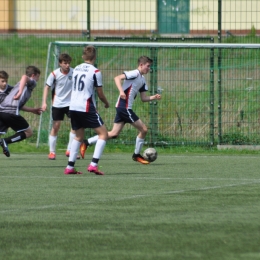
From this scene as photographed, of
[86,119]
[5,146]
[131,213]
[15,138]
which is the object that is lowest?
[131,213]

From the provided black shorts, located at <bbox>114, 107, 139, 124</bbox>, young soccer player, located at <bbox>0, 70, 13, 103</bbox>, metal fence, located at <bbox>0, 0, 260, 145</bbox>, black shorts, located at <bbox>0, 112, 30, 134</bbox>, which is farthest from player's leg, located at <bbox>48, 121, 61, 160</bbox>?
metal fence, located at <bbox>0, 0, 260, 145</bbox>

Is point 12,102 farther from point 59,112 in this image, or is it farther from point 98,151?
point 98,151

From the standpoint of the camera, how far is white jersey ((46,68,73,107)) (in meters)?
15.6

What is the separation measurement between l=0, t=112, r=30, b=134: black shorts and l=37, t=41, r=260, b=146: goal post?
295 centimetres

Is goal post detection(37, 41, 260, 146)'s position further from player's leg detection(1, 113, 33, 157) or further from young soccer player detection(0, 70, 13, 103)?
young soccer player detection(0, 70, 13, 103)

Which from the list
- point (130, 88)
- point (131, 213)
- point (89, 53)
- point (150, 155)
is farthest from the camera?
point (130, 88)

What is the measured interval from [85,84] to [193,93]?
6.34 metres

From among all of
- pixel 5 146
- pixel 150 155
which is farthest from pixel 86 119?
pixel 5 146

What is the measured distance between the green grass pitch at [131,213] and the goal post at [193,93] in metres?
4.40

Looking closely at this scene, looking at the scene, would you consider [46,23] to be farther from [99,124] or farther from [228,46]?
[99,124]

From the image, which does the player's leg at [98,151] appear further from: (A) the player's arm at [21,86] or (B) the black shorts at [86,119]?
(A) the player's arm at [21,86]

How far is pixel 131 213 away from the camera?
Result: 27.6 feet

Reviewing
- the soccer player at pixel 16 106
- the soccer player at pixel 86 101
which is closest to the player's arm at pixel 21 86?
the soccer player at pixel 16 106

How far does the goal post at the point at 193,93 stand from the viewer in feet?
59.5
